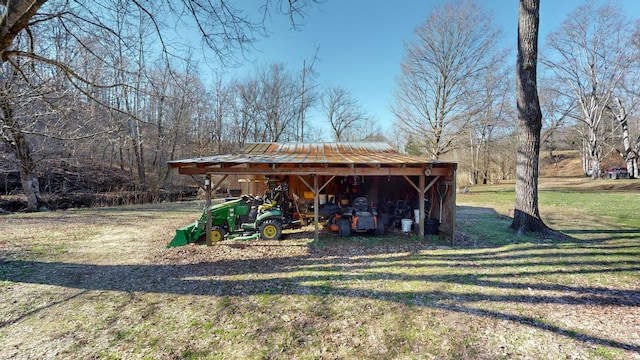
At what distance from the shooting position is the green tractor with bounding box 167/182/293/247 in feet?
19.6

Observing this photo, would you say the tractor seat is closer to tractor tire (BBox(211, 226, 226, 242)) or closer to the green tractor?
the green tractor

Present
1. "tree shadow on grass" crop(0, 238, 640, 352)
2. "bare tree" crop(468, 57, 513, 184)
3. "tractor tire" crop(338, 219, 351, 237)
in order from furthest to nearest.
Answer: "bare tree" crop(468, 57, 513, 184), "tractor tire" crop(338, 219, 351, 237), "tree shadow on grass" crop(0, 238, 640, 352)

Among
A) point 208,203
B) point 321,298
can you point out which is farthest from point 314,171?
point 321,298

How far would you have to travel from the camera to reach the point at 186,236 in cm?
580

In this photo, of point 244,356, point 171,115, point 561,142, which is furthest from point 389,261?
point 561,142

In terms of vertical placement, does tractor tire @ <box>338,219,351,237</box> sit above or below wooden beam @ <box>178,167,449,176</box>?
below

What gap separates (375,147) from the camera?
32.5 feet

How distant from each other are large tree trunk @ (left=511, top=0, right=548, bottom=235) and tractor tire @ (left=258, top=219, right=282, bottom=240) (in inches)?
235

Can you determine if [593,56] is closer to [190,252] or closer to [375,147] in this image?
[375,147]

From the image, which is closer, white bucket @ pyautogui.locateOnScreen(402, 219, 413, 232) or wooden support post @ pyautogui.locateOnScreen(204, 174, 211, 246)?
wooden support post @ pyautogui.locateOnScreen(204, 174, 211, 246)

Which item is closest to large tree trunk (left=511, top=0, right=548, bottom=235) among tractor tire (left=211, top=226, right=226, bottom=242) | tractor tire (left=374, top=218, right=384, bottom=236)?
tractor tire (left=374, top=218, right=384, bottom=236)

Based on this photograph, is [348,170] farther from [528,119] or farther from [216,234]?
[528,119]

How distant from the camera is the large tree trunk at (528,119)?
6082 mm

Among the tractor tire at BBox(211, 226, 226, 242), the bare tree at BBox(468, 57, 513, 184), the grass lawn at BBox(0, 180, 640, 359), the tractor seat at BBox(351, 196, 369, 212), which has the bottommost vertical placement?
the grass lawn at BBox(0, 180, 640, 359)
